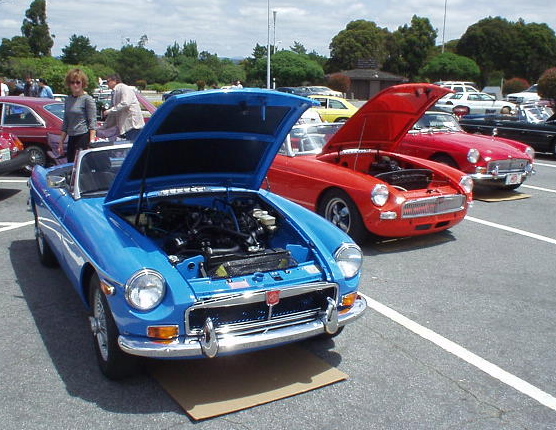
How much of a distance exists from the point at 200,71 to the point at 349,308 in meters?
65.6

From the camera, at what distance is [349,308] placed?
148 inches

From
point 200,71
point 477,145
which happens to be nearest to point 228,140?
point 477,145

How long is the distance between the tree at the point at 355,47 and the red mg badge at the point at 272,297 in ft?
236

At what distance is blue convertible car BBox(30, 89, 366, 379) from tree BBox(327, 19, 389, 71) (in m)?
70.8

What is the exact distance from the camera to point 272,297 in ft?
11.0

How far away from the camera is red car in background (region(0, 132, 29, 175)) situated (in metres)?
9.06

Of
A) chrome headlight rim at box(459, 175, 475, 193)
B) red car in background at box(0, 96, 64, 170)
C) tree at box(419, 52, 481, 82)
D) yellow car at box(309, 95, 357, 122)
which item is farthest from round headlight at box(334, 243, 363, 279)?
tree at box(419, 52, 481, 82)

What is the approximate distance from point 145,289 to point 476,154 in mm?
7201

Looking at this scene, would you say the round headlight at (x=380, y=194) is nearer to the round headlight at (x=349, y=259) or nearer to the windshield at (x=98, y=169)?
the round headlight at (x=349, y=259)

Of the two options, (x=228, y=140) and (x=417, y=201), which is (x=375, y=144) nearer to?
(x=417, y=201)

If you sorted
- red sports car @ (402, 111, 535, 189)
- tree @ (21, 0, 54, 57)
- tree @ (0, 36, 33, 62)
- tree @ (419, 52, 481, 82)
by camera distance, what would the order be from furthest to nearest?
tree @ (21, 0, 54, 57) < tree @ (0, 36, 33, 62) < tree @ (419, 52, 481, 82) < red sports car @ (402, 111, 535, 189)

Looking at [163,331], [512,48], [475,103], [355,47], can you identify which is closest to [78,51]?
[355,47]

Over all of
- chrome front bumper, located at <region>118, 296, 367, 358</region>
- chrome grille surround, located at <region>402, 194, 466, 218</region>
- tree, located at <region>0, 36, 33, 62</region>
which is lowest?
chrome front bumper, located at <region>118, 296, 367, 358</region>

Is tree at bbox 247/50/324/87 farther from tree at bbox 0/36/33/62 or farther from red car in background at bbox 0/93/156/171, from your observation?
red car in background at bbox 0/93/156/171
